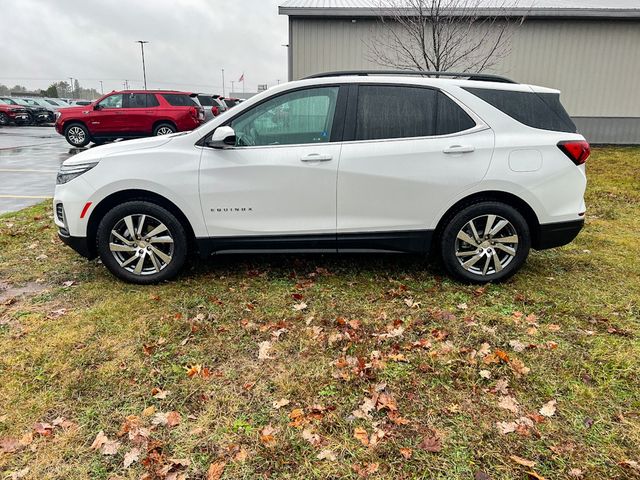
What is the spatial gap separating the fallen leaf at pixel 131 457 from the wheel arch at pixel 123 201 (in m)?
2.13

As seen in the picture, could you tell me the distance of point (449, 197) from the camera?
405 cm

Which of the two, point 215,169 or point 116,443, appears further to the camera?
point 215,169

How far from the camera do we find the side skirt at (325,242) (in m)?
4.12

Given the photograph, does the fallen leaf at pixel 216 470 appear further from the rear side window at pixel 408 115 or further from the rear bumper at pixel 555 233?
the rear bumper at pixel 555 233

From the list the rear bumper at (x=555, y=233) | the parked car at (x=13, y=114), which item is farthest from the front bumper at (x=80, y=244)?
the parked car at (x=13, y=114)

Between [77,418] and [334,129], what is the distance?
284 cm

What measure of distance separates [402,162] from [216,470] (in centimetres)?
276

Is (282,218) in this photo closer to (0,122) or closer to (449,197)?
(449,197)

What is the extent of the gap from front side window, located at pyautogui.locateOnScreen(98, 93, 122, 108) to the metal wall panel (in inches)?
231

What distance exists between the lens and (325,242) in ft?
13.6

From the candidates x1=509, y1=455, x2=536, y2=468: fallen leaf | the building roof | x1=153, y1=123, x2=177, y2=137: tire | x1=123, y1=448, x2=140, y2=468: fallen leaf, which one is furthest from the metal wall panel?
x1=509, y1=455, x2=536, y2=468: fallen leaf

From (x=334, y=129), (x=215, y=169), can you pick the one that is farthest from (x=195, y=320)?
(x=334, y=129)

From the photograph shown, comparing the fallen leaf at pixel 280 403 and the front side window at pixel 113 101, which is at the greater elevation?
the front side window at pixel 113 101

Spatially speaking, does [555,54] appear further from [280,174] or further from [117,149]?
[117,149]
